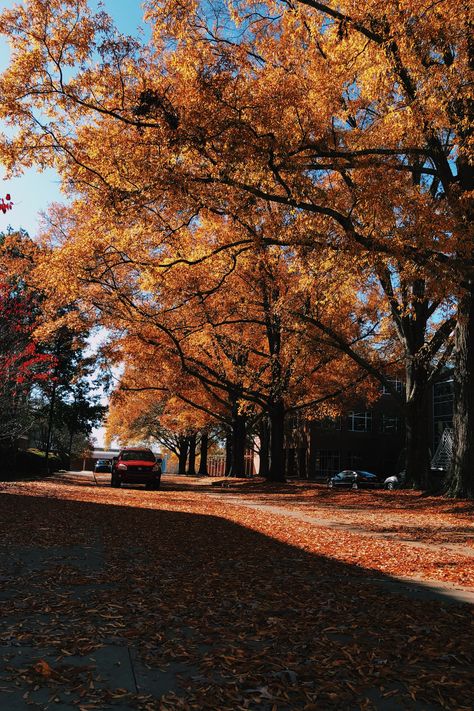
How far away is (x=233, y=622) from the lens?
4.86 meters

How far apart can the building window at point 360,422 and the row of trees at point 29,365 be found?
84.4ft

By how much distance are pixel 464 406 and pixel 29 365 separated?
12.6 metres

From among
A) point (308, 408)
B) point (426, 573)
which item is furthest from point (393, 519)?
point (308, 408)

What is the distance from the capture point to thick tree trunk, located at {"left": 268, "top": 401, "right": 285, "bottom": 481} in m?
28.1

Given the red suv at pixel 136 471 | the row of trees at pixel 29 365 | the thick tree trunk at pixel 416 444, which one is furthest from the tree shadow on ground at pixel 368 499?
the row of trees at pixel 29 365

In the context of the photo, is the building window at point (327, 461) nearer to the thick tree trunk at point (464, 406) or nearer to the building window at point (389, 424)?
the building window at point (389, 424)

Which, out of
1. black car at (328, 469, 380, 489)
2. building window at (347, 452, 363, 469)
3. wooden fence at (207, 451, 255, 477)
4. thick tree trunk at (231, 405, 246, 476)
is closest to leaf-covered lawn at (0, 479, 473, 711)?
thick tree trunk at (231, 405, 246, 476)

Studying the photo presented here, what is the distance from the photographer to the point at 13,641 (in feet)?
13.9

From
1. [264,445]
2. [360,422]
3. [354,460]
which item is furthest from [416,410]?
[360,422]

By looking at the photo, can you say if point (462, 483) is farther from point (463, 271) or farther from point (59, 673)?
point (59, 673)

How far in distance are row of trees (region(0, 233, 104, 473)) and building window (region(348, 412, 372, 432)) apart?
25.7 meters

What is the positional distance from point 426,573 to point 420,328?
1453 cm

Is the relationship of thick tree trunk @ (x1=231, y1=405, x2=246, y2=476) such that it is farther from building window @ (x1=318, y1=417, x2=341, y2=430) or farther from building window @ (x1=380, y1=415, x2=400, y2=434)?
building window @ (x1=380, y1=415, x2=400, y2=434)

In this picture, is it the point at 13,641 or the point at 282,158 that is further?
the point at 282,158
